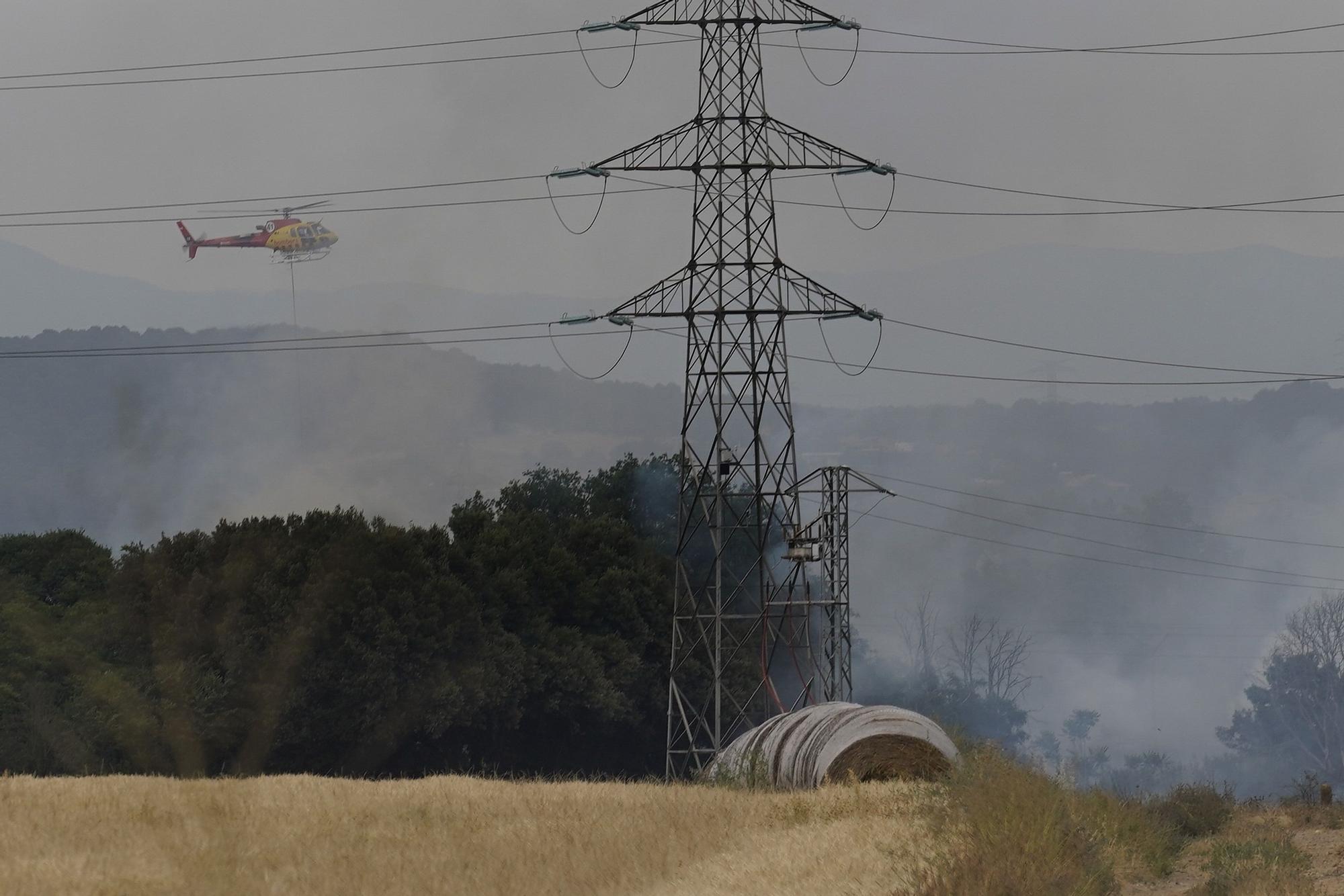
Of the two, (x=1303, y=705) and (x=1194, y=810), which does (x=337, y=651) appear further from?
(x=1303, y=705)

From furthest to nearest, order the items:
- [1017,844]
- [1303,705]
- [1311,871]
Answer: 1. [1303,705]
2. [1311,871]
3. [1017,844]

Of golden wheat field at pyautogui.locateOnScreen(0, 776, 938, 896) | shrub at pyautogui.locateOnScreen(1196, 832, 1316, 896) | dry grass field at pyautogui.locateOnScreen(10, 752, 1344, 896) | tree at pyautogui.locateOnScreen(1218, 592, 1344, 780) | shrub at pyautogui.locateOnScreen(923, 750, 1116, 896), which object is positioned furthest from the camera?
tree at pyautogui.locateOnScreen(1218, 592, 1344, 780)

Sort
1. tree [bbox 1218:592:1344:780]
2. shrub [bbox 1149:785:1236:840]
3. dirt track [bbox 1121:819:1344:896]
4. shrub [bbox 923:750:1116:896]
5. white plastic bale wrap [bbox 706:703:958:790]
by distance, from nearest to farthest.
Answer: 1. shrub [bbox 923:750:1116:896]
2. dirt track [bbox 1121:819:1344:896]
3. shrub [bbox 1149:785:1236:840]
4. white plastic bale wrap [bbox 706:703:958:790]
5. tree [bbox 1218:592:1344:780]

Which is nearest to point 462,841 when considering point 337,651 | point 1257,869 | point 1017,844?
point 1017,844

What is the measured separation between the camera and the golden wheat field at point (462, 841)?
2091 cm

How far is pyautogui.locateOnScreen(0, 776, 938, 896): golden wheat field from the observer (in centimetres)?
2091

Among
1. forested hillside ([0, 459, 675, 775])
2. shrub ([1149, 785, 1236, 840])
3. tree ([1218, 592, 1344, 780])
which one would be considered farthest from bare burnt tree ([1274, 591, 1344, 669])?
shrub ([1149, 785, 1236, 840])

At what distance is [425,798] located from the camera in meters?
32.0

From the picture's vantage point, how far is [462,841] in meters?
25.4

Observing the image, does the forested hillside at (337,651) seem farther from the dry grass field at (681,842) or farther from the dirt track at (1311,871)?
the dirt track at (1311,871)

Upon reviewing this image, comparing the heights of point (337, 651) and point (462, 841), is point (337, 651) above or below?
above

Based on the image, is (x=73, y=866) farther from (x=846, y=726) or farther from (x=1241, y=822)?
(x=1241, y=822)

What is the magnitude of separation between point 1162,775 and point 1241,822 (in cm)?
16471

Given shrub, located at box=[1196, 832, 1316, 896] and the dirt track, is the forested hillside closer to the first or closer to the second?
the dirt track
